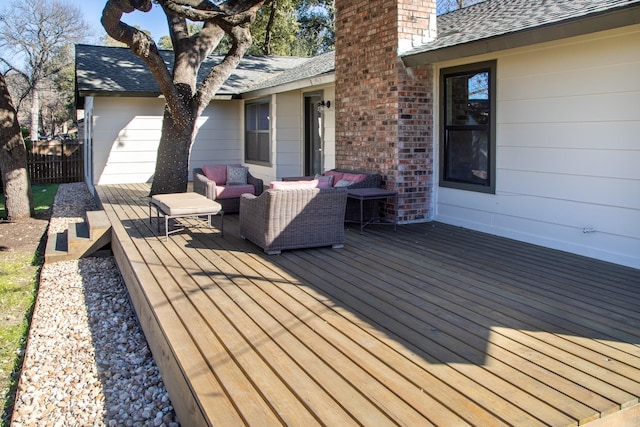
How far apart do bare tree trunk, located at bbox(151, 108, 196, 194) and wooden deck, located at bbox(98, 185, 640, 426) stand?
366 centimetres

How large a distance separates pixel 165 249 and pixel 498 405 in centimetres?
409

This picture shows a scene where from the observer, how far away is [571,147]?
5520 millimetres

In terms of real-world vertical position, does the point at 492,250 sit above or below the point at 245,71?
below

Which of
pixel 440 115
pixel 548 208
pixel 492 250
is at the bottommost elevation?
pixel 492 250

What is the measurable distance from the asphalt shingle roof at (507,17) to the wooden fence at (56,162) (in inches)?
529

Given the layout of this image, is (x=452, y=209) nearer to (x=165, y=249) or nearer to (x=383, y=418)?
(x=165, y=249)

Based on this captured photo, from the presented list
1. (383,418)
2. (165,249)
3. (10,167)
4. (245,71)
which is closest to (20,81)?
(245,71)

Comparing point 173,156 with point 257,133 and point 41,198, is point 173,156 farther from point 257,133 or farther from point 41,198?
point 41,198

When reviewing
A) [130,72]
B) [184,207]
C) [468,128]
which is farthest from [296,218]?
[130,72]

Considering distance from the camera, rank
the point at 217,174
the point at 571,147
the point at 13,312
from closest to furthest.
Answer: the point at 13,312 → the point at 571,147 → the point at 217,174

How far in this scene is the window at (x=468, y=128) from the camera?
6.49m

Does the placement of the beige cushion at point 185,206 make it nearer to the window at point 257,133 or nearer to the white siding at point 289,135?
the white siding at point 289,135

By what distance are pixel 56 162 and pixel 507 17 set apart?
596 inches

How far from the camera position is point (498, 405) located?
2479mm
